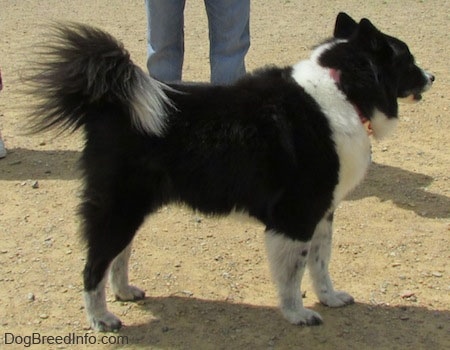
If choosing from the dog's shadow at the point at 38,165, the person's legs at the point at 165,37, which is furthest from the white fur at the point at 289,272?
the dog's shadow at the point at 38,165

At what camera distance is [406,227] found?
4.48 metres

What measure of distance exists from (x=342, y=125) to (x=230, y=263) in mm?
1176

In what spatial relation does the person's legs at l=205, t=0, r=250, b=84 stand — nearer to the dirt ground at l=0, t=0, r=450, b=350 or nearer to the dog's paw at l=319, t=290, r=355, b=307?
the dirt ground at l=0, t=0, r=450, b=350

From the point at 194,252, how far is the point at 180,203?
2.77ft

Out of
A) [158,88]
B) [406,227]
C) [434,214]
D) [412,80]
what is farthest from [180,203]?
[434,214]

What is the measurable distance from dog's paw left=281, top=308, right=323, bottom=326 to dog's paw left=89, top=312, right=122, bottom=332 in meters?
0.83

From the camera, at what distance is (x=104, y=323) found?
342cm

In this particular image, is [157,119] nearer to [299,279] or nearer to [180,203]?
[180,203]

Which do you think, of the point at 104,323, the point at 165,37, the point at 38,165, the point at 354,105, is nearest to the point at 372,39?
the point at 354,105

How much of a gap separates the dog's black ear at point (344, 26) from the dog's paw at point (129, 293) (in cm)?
170

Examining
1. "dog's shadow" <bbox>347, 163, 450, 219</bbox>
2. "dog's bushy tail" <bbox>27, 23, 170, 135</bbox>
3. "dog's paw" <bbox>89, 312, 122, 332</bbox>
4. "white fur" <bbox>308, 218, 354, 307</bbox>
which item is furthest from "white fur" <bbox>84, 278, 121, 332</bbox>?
"dog's shadow" <bbox>347, 163, 450, 219</bbox>

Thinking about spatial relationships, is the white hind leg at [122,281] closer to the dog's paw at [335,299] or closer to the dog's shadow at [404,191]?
the dog's paw at [335,299]

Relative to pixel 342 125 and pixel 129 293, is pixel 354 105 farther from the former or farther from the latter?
pixel 129 293

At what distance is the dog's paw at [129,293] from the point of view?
3703 millimetres
